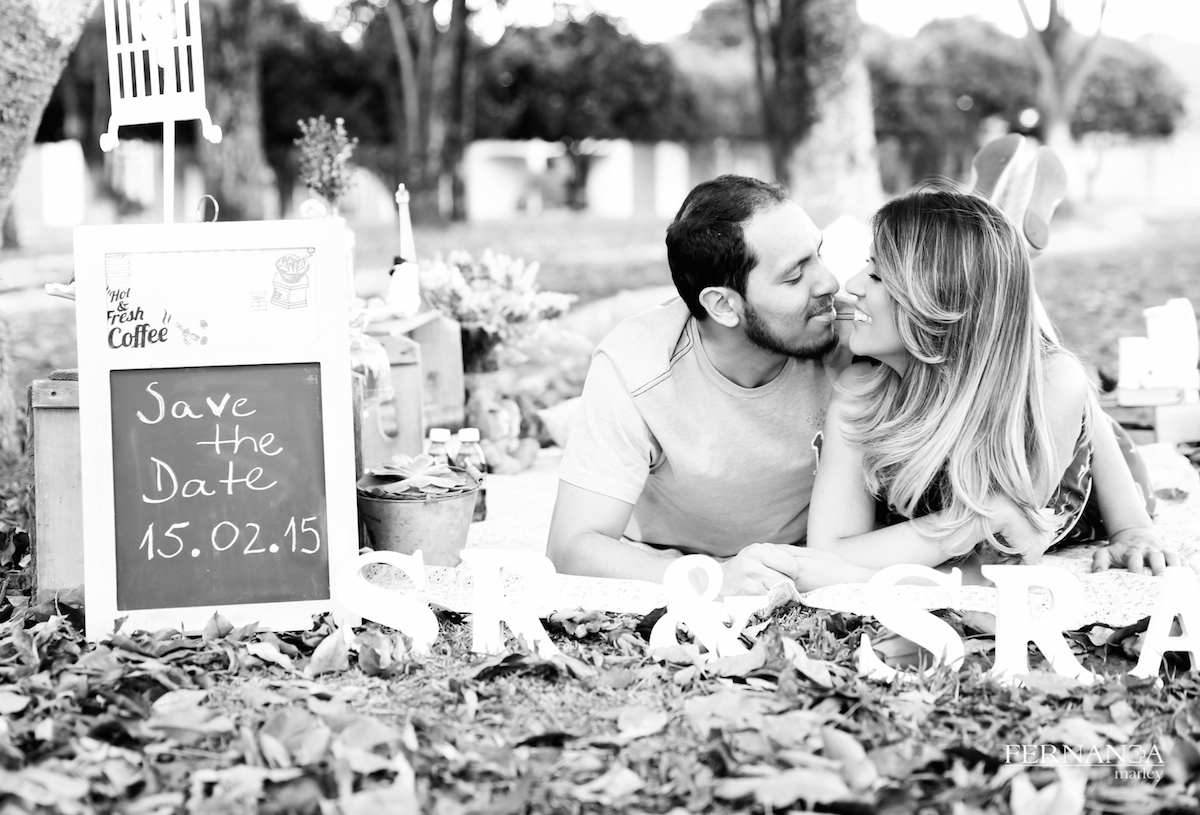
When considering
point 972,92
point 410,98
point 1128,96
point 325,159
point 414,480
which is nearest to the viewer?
point 414,480

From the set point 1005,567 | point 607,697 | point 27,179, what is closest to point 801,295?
point 1005,567

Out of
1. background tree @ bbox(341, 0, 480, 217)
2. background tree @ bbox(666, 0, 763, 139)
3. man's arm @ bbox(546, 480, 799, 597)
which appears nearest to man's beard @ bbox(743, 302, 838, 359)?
man's arm @ bbox(546, 480, 799, 597)

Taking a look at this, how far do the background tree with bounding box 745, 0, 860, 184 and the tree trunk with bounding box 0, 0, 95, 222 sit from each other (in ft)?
18.7

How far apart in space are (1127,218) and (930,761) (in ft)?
45.3

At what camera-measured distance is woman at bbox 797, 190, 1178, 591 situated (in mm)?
2570

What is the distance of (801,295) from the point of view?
8.80 feet

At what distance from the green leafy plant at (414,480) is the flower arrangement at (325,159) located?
36.2 inches

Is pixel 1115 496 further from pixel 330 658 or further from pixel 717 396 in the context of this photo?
pixel 330 658

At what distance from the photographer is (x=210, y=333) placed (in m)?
2.47

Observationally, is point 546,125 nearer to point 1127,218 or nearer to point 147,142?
point 147,142

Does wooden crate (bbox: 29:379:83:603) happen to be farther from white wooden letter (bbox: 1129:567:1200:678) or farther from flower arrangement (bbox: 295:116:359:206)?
white wooden letter (bbox: 1129:567:1200:678)

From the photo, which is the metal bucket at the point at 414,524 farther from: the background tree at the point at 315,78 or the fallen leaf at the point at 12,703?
the background tree at the point at 315,78

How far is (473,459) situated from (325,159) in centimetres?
94

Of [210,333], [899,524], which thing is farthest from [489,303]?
[899,524]
